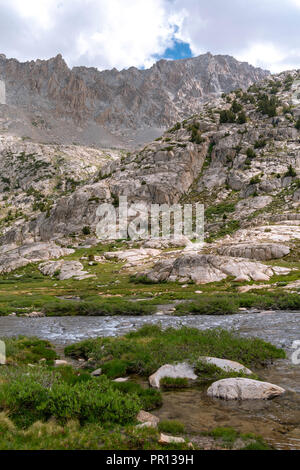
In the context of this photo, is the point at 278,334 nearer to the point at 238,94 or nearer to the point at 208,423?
the point at 208,423

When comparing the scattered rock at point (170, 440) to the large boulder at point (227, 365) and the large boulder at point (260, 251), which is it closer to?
the large boulder at point (227, 365)

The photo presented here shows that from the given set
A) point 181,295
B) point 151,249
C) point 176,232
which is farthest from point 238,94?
point 181,295

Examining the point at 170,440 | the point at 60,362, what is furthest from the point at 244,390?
the point at 60,362

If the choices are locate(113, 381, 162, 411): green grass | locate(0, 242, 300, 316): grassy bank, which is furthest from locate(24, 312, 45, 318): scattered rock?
locate(113, 381, 162, 411): green grass

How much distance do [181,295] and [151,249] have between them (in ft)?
110

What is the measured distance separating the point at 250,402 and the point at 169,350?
560 cm

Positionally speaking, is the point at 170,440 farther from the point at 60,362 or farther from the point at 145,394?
the point at 60,362

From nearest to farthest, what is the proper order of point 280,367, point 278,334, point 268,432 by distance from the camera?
point 268,432 < point 280,367 < point 278,334

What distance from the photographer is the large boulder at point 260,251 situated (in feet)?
160

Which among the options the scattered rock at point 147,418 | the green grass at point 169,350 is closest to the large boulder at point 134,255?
the green grass at point 169,350

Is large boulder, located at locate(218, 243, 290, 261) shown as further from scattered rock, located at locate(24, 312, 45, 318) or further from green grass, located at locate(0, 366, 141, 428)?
green grass, located at locate(0, 366, 141, 428)

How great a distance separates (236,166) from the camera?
10219 cm

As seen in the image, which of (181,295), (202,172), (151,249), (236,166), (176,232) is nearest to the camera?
(181,295)
